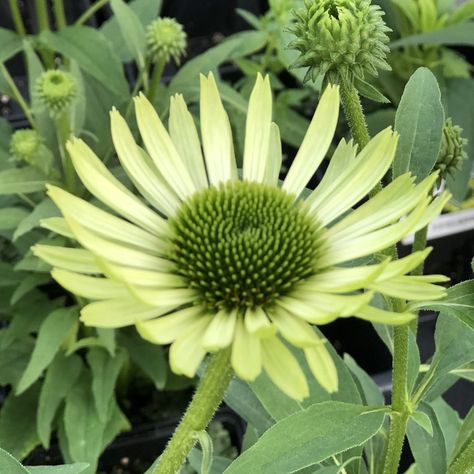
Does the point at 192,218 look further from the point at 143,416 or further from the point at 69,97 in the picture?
the point at 143,416

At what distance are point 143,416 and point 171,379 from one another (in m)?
0.07

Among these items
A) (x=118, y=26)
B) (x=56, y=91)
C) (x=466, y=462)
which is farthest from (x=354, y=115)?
(x=118, y=26)

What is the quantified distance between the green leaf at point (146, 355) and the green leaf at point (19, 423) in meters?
0.12

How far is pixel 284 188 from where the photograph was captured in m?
0.46

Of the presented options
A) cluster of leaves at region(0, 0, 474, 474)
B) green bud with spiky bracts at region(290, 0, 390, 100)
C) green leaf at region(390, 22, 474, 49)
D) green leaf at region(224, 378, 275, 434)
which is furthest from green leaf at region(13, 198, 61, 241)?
green leaf at region(390, 22, 474, 49)

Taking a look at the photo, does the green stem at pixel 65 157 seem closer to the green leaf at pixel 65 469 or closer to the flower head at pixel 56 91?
the flower head at pixel 56 91

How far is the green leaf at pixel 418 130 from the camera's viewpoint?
0.48 metres

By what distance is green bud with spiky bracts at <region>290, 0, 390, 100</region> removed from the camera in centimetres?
43

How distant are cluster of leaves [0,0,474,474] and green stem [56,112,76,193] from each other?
0.01m

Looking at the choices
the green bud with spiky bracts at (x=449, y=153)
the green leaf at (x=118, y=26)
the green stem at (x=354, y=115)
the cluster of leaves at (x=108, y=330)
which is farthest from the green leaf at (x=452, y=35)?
the green stem at (x=354, y=115)

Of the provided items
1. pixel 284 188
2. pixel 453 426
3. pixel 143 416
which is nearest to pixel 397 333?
pixel 284 188

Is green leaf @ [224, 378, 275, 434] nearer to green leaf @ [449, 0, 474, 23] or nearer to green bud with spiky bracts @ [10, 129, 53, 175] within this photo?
green bud with spiky bracts @ [10, 129, 53, 175]

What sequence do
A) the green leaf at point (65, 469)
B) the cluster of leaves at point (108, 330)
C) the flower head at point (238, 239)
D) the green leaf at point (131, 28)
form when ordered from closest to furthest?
the flower head at point (238, 239)
the green leaf at point (65, 469)
the cluster of leaves at point (108, 330)
the green leaf at point (131, 28)

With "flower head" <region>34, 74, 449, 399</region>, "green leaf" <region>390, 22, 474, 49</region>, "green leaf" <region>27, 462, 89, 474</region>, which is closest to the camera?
"flower head" <region>34, 74, 449, 399</region>
